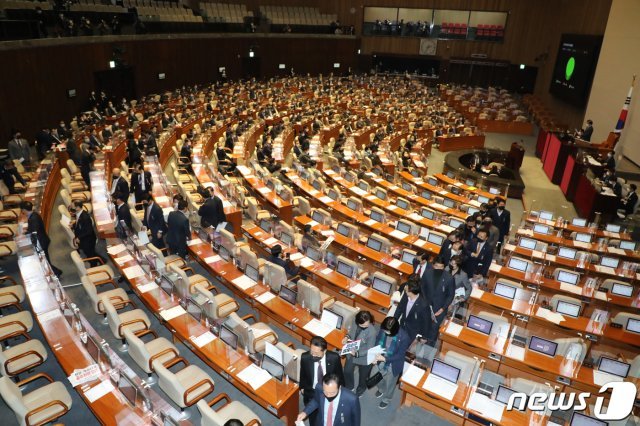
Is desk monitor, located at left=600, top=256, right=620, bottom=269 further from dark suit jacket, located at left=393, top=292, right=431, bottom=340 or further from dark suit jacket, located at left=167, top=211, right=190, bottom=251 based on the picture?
dark suit jacket, located at left=167, top=211, right=190, bottom=251

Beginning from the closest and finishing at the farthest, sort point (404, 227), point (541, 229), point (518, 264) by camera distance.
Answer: point (518, 264) < point (404, 227) < point (541, 229)

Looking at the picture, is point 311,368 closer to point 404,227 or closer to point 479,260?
point 479,260

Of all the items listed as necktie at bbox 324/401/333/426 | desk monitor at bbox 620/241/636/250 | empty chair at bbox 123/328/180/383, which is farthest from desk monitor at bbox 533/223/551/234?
empty chair at bbox 123/328/180/383

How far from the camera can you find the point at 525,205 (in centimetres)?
1584

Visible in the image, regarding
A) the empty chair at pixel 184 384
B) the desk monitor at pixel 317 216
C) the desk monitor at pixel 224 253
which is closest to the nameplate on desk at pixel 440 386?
the empty chair at pixel 184 384

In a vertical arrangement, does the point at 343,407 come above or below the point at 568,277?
above

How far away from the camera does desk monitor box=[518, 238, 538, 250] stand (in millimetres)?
10461

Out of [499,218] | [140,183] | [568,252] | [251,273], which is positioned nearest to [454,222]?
[499,218]

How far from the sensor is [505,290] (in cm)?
803

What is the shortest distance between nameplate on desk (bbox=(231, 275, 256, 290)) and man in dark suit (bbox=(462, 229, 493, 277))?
168 inches

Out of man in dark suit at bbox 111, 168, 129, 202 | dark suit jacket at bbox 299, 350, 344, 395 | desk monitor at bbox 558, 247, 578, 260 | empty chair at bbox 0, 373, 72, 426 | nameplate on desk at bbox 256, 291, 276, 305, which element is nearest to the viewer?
empty chair at bbox 0, 373, 72, 426

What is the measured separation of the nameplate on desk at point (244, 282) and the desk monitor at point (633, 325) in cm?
640

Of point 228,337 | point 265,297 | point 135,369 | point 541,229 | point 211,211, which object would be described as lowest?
point 135,369

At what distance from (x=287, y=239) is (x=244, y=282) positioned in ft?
6.18
